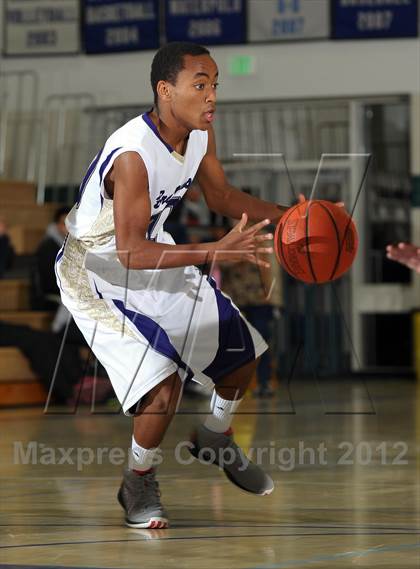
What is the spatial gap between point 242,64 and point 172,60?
31.6 ft

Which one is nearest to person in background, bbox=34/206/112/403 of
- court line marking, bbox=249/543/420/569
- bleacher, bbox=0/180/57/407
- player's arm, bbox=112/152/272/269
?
bleacher, bbox=0/180/57/407

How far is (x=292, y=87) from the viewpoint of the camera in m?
13.8

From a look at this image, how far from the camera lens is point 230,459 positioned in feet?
15.3

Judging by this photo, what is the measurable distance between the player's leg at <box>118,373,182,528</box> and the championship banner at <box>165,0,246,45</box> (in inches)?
384

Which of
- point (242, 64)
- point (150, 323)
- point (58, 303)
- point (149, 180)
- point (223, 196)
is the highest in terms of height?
point (242, 64)

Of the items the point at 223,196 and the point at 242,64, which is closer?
the point at 223,196

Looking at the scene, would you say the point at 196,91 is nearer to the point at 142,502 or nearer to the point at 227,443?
the point at 227,443

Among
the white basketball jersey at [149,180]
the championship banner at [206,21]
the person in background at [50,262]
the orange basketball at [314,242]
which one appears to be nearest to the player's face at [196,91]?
A: the white basketball jersey at [149,180]

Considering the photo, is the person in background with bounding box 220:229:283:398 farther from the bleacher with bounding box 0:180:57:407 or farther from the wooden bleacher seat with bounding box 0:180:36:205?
the wooden bleacher seat with bounding box 0:180:36:205

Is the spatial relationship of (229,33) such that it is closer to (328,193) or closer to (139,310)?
(328,193)

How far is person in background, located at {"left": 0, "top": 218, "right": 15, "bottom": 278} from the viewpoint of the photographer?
36.7 ft

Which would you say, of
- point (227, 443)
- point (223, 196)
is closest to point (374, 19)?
point (223, 196)

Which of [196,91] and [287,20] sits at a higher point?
[287,20]

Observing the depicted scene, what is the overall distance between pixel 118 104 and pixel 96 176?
999cm
